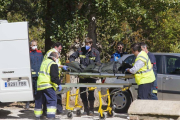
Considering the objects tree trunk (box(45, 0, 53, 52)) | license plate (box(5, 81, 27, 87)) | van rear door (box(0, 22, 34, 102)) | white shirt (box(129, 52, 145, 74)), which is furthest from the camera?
tree trunk (box(45, 0, 53, 52))

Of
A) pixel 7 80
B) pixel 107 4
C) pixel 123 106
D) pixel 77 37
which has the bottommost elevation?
pixel 123 106

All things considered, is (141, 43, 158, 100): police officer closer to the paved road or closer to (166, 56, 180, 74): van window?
(166, 56, 180, 74): van window

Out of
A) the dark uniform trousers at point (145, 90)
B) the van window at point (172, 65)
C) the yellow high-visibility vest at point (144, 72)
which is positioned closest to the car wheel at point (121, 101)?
the van window at point (172, 65)

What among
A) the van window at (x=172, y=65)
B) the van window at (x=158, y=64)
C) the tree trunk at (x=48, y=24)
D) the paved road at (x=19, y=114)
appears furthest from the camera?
the tree trunk at (x=48, y=24)

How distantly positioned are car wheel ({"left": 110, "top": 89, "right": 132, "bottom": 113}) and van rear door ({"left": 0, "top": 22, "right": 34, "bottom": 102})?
8.90 ft

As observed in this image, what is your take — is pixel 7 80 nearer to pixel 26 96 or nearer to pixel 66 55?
pixel 26 96

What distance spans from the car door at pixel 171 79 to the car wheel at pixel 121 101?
42.2 inches

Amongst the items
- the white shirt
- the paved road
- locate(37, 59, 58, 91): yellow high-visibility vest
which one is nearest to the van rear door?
locate(37, 59, 58, 91): yellow high-visibility vest

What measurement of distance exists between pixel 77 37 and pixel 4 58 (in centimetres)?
438

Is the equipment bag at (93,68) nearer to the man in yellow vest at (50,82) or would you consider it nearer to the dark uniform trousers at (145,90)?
the man in yellow vest at (50,82)

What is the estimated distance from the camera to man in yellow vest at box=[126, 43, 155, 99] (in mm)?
9789

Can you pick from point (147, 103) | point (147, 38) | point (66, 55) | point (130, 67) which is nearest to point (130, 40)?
point (147, 38)

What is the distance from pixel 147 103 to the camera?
8.70 metres

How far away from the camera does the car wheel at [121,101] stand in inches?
460
